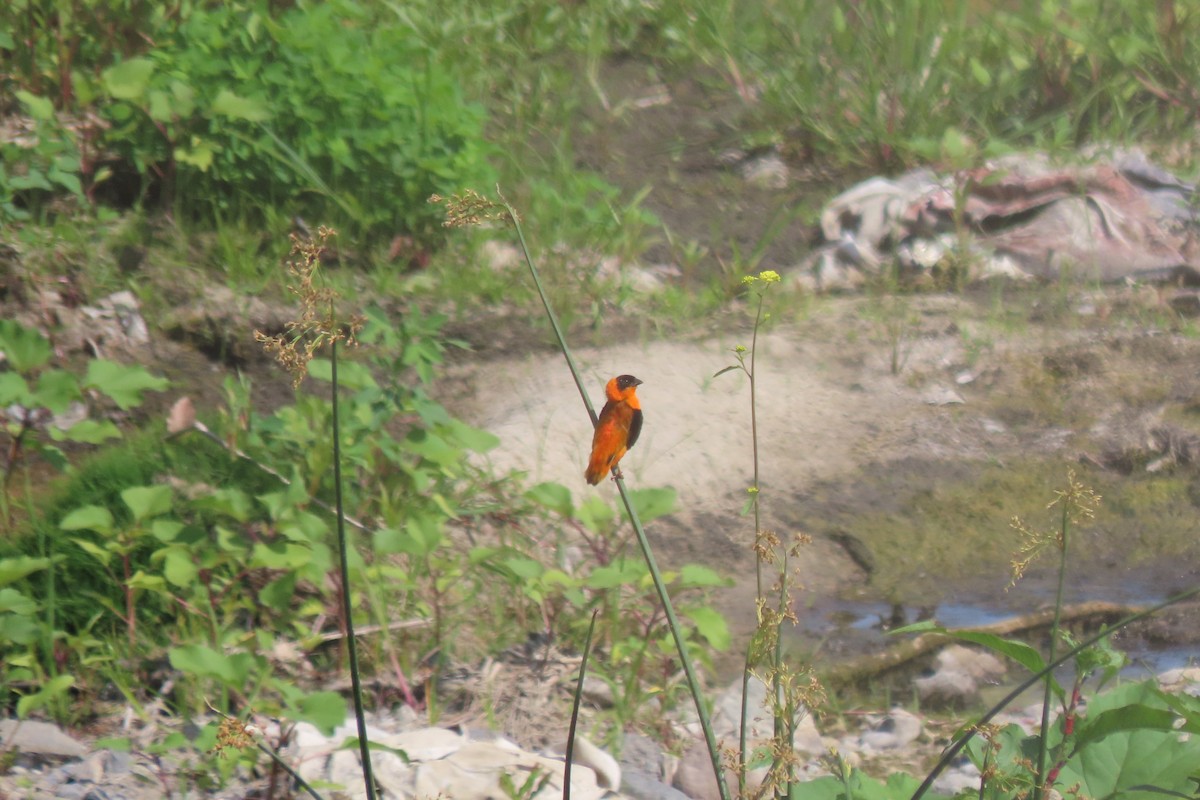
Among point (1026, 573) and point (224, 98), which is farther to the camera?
point (224, 98)

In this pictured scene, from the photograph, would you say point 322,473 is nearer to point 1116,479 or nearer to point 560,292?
point 560,292

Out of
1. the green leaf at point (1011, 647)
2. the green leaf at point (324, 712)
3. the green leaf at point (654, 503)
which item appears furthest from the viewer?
the green leaf at point (654, 503)

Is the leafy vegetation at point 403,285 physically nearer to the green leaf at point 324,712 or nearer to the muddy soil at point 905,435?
the green leaf at point 324,712

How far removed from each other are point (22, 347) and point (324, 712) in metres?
1.14

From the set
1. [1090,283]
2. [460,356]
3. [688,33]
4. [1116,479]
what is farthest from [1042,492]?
[688,33]

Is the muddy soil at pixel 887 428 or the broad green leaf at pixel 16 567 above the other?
the broad green leaf at pixel 16 567

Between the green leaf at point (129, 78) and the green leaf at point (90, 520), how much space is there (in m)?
2.25

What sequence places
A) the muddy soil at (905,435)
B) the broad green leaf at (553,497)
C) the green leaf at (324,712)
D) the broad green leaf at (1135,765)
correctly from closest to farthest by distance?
the broad green leaf at (1135,765) < the green leaf at (324,712) < the broad green leaf at (553,497) < the muddy soil at (905,435)

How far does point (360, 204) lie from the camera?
4.77 meters

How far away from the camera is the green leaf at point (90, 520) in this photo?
8.52ft

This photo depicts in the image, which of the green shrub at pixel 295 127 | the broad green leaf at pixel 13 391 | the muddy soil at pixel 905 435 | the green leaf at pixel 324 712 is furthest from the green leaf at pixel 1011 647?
the green shrub at pixel 295 127

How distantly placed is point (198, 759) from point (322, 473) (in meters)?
0.72

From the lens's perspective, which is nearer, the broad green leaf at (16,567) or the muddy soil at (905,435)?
the broad green leaf at (16,567)

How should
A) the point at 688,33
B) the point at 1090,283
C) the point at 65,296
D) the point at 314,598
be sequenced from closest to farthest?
the point at 314,598
the point at 65,296
the point at 1090,283
the point at 688,33
